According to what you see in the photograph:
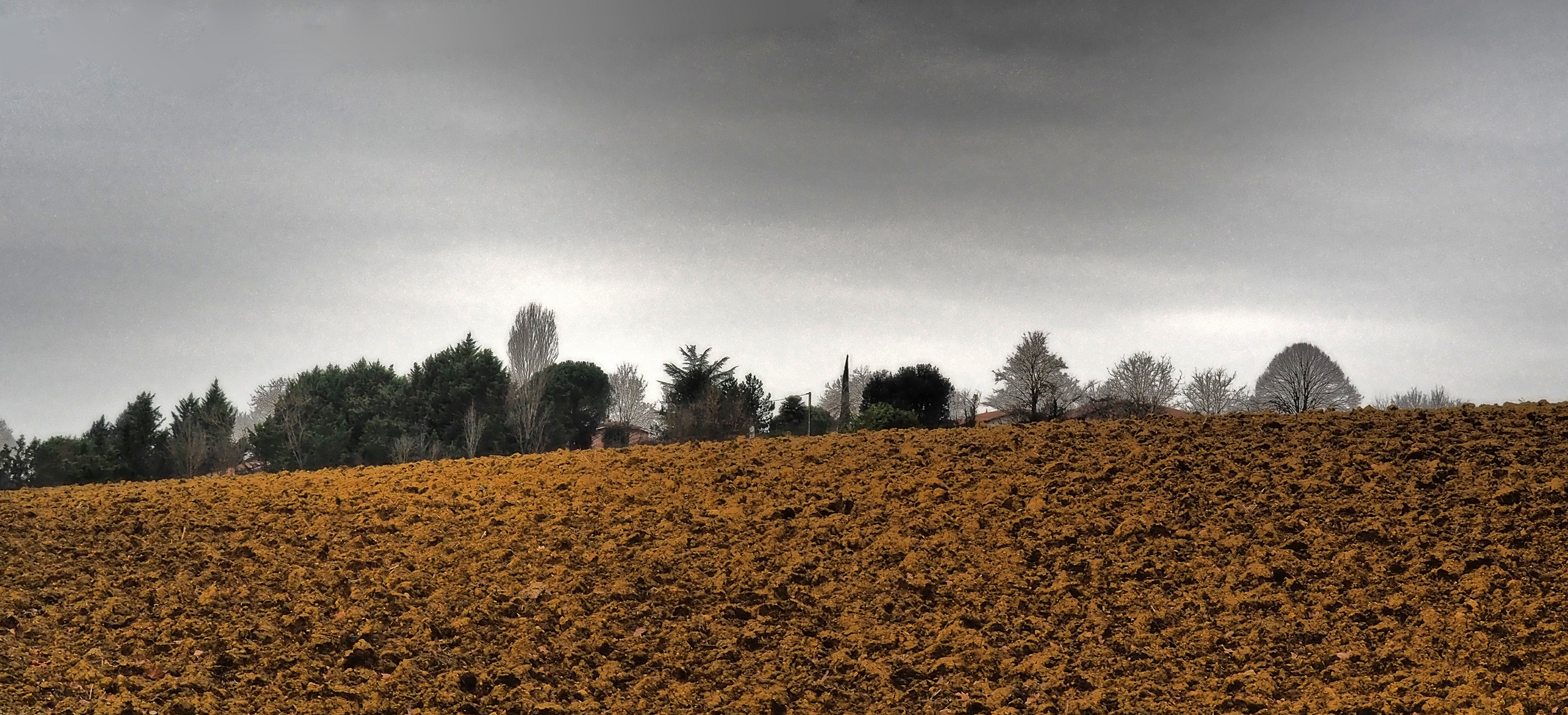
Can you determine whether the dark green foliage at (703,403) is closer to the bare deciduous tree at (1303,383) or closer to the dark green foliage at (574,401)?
the dark green foliage at (574,401)

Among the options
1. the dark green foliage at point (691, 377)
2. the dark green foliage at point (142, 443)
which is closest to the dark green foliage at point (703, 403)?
the dark green foliage at point (691, 377)

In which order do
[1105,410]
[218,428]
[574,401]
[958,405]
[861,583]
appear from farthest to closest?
[958,405]
[574,401]
[218,428]
[1105,410]
[861,583]

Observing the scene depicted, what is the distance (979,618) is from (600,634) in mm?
3256

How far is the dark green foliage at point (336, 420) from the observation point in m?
38.3

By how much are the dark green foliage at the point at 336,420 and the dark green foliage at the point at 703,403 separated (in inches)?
418

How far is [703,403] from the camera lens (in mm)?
38531

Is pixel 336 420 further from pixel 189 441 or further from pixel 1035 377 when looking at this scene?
pixel 1035 377

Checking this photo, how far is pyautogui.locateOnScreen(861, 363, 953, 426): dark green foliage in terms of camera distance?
40.4 meters

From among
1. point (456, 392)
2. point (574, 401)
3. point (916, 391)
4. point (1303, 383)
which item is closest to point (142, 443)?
point (456, 392)

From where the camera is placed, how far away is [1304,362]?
4275 cm

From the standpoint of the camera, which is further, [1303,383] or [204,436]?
[1303,383]

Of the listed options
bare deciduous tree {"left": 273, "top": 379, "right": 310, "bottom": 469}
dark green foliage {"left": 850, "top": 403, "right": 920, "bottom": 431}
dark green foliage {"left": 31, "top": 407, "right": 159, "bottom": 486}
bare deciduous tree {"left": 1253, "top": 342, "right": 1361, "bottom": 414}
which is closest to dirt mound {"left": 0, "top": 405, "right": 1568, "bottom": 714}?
dark green foliage {"left": 850, "top": 403, "right": 920, "bottom": 431}

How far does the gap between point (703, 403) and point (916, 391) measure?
26.7 feet

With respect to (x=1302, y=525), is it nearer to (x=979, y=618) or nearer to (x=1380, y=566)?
(x=1380, y=566)
